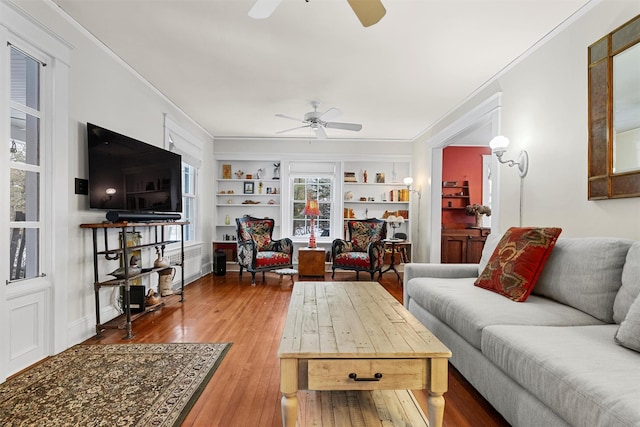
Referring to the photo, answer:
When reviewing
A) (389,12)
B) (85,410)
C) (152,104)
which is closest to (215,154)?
(152,104)

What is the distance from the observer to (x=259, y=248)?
5902 mm

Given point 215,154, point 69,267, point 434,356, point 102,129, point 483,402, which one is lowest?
point 483,402

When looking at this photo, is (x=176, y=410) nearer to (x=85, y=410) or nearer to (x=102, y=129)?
(x=85, y=410)

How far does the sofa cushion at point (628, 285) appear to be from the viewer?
5.68ft

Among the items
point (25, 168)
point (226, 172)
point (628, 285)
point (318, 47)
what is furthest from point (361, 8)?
point (226, 172)

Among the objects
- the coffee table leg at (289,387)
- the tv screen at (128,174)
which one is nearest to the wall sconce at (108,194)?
the tv screen at (128,174)

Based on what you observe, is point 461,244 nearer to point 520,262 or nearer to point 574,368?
point 520,262

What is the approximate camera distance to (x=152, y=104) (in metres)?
4.11

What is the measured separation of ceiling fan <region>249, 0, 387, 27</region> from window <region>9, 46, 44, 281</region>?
170 cm

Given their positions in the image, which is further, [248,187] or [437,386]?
[248,187]

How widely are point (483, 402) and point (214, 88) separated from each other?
396cm

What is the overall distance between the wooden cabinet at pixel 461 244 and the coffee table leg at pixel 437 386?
507 centimetres

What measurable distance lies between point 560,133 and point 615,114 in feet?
1.75

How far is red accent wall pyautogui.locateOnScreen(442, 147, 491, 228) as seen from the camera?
6879 millimetres
